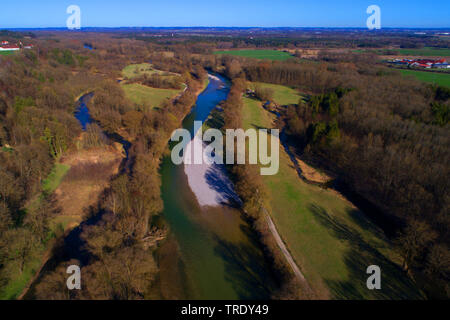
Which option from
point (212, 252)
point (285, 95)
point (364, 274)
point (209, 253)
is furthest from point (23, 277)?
point (285, 95)

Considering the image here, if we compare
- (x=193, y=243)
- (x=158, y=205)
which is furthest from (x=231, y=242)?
(x=158, y=205)

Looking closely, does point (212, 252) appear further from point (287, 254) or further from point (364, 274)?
point (364, 274)

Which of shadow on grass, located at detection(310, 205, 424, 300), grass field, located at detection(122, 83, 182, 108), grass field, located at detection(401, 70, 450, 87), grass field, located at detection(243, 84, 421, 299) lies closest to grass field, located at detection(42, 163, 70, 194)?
grass field, located at detection(243, 84, 421, 299)

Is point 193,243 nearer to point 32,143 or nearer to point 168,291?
point 168,291

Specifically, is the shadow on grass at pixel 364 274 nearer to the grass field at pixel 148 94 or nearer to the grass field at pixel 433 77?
the grass field at pixel 148 94

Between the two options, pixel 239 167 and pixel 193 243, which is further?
pixel 239 167

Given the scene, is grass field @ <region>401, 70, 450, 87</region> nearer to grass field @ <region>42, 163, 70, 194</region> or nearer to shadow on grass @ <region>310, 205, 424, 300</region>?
shadow on grass @ <region>310, 205, 424, 300</region>

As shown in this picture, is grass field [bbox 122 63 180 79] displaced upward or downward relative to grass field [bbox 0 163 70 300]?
upward

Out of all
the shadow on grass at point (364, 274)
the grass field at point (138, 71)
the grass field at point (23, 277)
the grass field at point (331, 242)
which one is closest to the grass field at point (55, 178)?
the grass field at point (23, 277)
